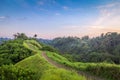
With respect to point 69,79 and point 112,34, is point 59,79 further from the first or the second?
point 112,34

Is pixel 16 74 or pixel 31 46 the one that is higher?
pixel 31 46

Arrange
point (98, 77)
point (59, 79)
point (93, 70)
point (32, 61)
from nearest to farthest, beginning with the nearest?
point (59, 79), point (98, 77), point (93, 70), point (32, 61)

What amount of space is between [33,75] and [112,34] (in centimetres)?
9215

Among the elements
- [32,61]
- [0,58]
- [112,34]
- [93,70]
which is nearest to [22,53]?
[0,58]

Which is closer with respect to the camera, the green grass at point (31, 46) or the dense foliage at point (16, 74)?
the dense foliage at point (16, 74)

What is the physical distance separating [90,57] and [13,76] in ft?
199

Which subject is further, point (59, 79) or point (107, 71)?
point (107, 71)

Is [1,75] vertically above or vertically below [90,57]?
above

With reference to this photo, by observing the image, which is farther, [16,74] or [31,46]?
[31,46]

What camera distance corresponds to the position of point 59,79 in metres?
16.7

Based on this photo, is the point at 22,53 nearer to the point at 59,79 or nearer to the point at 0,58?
the point at 0,58

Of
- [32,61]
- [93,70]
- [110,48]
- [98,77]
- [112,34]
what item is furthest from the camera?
[112,34]

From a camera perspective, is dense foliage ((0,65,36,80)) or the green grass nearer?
dense foliage ((0,65,36,80))

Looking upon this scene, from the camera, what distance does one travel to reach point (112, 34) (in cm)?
10600
